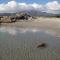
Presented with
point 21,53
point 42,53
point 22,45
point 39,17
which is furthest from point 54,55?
point 39,17

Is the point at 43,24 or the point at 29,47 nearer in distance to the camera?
the point at 29,47

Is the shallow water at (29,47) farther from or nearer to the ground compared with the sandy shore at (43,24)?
farther from the ground

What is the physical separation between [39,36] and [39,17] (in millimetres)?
5865

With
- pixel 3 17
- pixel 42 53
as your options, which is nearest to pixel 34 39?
pixel 42 53

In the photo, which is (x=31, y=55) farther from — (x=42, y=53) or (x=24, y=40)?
(x=24, y=40)

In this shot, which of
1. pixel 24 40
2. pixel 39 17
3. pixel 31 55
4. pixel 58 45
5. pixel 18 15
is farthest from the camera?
pixel 18 15

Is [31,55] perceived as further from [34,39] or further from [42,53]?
[34,39]

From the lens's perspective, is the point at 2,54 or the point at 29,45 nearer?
the point at 2,54

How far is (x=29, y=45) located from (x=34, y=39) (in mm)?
967

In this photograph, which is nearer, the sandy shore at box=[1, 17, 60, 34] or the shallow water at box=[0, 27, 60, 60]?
the shallow water at box=[0, 27, 60, 60]

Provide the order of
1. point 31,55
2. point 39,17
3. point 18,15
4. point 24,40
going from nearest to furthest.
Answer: point 31,55, point 24,40, point 39,17, point 18,15

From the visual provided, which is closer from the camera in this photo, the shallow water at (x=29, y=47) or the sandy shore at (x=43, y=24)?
the shallow water at (x=29, y=47)

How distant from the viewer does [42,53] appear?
21.9 ft

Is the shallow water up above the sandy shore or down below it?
above
